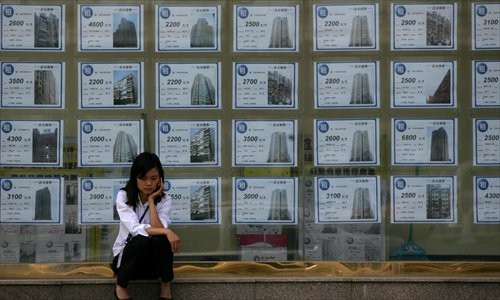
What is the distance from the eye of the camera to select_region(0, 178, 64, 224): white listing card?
251 inches

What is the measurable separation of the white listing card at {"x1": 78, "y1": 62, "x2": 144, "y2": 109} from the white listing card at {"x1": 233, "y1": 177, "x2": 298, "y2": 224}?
4.05ft

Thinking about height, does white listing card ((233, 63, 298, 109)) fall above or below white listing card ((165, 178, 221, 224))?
above

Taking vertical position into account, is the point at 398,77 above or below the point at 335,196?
above

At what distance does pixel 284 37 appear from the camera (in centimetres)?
645

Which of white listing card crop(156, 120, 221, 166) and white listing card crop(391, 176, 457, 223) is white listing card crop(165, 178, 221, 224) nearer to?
white listing card crop(156, 120, 221, 166)

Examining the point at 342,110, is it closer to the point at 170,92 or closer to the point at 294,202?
the point at 294,202

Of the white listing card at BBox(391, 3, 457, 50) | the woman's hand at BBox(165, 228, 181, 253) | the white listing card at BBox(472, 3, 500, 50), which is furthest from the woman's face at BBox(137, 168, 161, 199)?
the white listing card at BBox(472, 3, 500, 50)

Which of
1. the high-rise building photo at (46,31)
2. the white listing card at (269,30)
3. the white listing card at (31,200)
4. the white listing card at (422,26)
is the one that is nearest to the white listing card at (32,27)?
the high-rise building photo at (46,31)

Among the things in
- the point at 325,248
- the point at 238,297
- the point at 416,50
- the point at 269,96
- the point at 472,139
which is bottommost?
the point at 238,297

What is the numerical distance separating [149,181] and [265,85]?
1509mm

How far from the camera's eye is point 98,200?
639 cm

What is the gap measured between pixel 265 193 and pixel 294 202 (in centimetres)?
28

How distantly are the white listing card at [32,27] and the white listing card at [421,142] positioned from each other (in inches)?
127

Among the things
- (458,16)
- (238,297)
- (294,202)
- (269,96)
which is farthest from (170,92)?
(458,16)
